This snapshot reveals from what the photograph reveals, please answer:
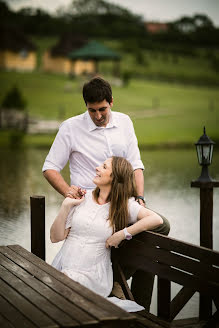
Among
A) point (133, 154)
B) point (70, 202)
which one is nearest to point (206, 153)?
point (133, 154)

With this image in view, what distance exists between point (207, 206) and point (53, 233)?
142cm

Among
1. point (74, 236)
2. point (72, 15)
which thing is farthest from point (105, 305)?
point (72, 15)

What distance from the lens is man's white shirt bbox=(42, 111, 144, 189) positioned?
15.7ft

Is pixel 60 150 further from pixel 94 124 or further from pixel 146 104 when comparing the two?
pixel 146 104

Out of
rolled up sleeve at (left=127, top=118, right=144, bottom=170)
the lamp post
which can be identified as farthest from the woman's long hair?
the lamp post

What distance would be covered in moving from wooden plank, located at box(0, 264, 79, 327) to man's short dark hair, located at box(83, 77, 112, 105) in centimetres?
129

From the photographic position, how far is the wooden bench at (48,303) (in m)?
2.97

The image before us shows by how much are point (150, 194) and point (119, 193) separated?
33.3ft

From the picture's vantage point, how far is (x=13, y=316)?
10.4ft

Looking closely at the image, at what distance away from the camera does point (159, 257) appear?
4.07m

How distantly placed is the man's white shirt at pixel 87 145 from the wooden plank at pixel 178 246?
2.42 feet

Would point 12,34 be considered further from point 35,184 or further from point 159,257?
point 159,257

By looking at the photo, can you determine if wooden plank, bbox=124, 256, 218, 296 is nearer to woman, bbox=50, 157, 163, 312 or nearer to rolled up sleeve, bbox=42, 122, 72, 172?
woman, bbox=50, 157, 163, 312

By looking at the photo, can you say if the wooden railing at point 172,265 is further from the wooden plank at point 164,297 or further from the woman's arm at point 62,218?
the woman's arm at point 62,218
